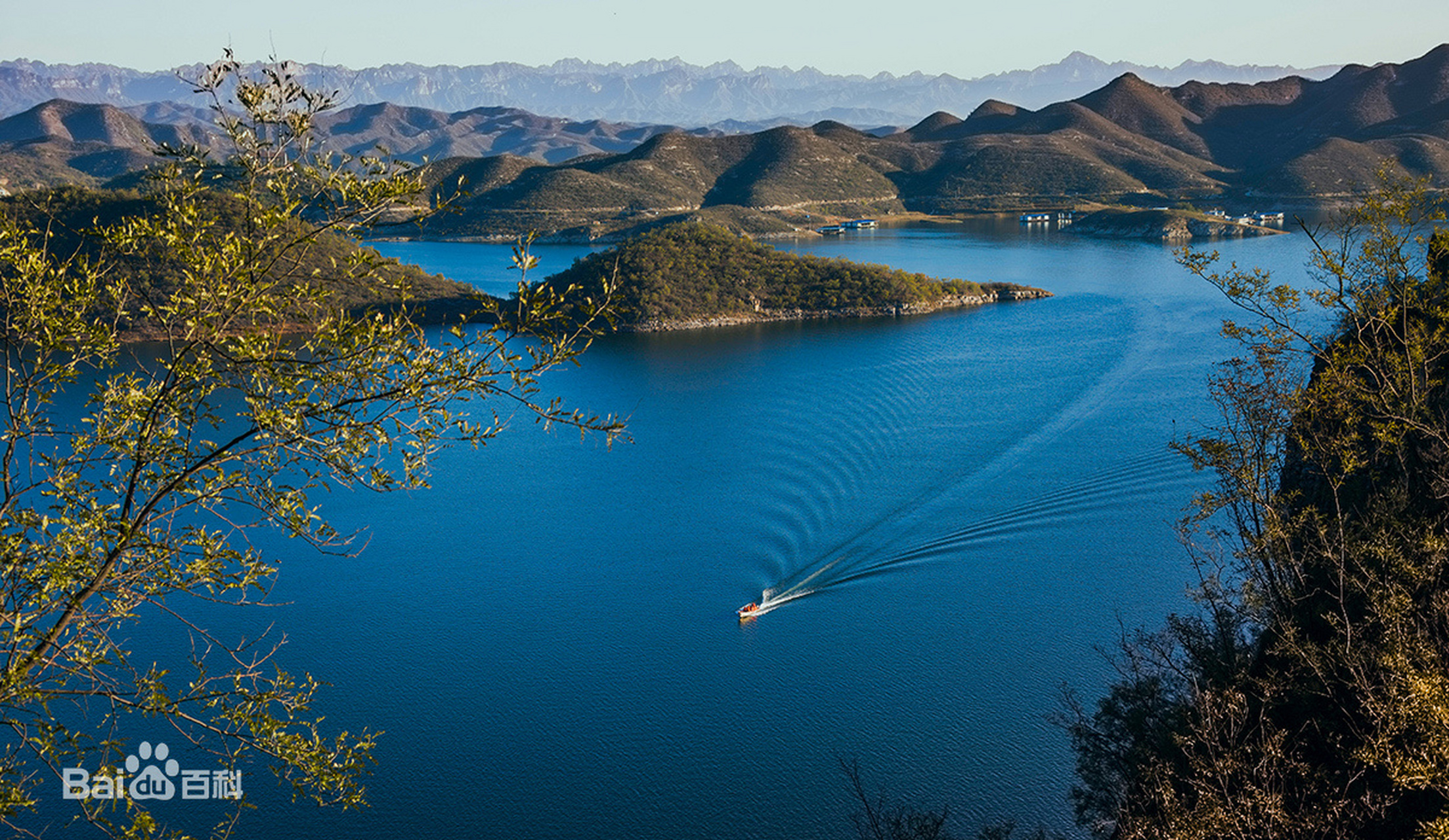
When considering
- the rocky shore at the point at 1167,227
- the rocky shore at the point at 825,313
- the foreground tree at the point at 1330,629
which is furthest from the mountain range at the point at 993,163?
the foreground tree at the point at 1330,629

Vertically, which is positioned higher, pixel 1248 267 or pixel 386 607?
pixel 1248 267

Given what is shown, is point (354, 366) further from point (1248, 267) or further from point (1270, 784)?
point (1248, 267)

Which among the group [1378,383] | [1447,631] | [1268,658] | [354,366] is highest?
Answer: [354,366]

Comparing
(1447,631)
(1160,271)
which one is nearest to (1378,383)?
(1447,631)

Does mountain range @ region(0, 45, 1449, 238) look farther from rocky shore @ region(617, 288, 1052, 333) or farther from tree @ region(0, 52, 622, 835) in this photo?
tree @ region(0, 52, 622, 835)

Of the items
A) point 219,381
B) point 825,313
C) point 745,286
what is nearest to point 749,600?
point 219,381

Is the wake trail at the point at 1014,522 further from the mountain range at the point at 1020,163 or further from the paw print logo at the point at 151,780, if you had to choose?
the mountain range at the point at 1020,163
